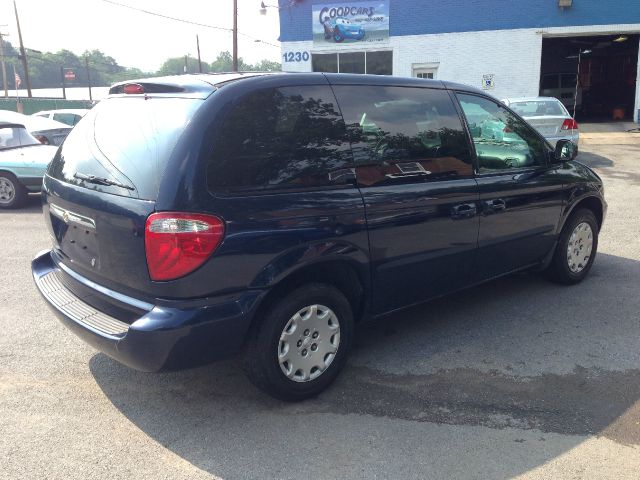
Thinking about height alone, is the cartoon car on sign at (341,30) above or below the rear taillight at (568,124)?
above

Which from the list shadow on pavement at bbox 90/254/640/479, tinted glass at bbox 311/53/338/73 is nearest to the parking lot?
shadow on pavement at bbox 90/254/640/479

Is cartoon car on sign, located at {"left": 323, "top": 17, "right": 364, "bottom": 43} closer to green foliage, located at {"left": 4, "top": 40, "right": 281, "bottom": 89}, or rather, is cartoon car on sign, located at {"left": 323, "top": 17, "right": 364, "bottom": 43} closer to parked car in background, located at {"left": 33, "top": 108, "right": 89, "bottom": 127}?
parked car in background, located at {"left": 33, "top": 108, "right": 89, "bottom": 127}

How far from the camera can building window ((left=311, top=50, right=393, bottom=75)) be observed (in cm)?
2411

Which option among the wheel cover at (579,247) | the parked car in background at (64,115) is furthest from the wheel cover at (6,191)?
the parked car in background at (64,115)

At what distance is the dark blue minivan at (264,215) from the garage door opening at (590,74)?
85.2ft

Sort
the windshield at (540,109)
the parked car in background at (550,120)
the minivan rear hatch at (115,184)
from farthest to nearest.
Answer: the windshield at (540,109), the parked car in background at (550,120), the minivan rear hatch at (115,184)

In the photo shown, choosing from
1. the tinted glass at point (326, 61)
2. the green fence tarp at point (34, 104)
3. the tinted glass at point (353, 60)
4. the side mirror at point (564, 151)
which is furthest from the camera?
the green fence tarp at point (34, 104)

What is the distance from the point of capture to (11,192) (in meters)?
9.51

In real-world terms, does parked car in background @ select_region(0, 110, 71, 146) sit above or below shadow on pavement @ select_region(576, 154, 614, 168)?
above

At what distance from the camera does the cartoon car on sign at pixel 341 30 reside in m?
23.7

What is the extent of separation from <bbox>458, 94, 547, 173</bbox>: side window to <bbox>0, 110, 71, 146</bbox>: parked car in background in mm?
10163

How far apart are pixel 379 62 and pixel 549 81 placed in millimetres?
9873

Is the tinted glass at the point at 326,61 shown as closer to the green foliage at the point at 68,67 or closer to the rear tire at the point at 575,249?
the rear tire at the point at 575,249

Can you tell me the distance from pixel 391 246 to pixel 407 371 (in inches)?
33.5
